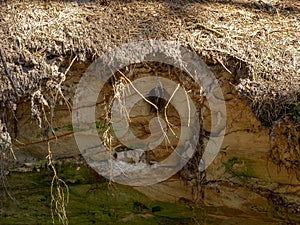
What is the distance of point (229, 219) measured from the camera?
2.80 m

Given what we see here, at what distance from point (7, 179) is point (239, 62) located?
1424 mm

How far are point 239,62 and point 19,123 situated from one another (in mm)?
1200

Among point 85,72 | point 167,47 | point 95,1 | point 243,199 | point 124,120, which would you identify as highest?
point 95,1

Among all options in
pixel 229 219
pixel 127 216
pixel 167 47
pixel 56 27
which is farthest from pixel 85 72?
pixel 229 219

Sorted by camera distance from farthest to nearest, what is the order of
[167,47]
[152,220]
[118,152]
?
1. [152,220]
2. [118,152]
3. [167,47]

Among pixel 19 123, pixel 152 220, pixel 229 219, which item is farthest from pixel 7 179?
pixel 229 219

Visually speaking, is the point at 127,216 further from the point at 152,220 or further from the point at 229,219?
the point at 229,219

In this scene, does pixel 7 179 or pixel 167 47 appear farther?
pixel 7 179

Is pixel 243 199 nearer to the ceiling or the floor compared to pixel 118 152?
nearer to the floor

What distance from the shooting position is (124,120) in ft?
8.27

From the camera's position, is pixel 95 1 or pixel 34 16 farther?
pixel 95 1

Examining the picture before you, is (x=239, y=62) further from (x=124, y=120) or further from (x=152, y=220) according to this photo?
(x=152, y=220)

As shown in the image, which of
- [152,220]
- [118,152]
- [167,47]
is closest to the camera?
[167,47]

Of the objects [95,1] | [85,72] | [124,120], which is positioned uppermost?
[95,1]
